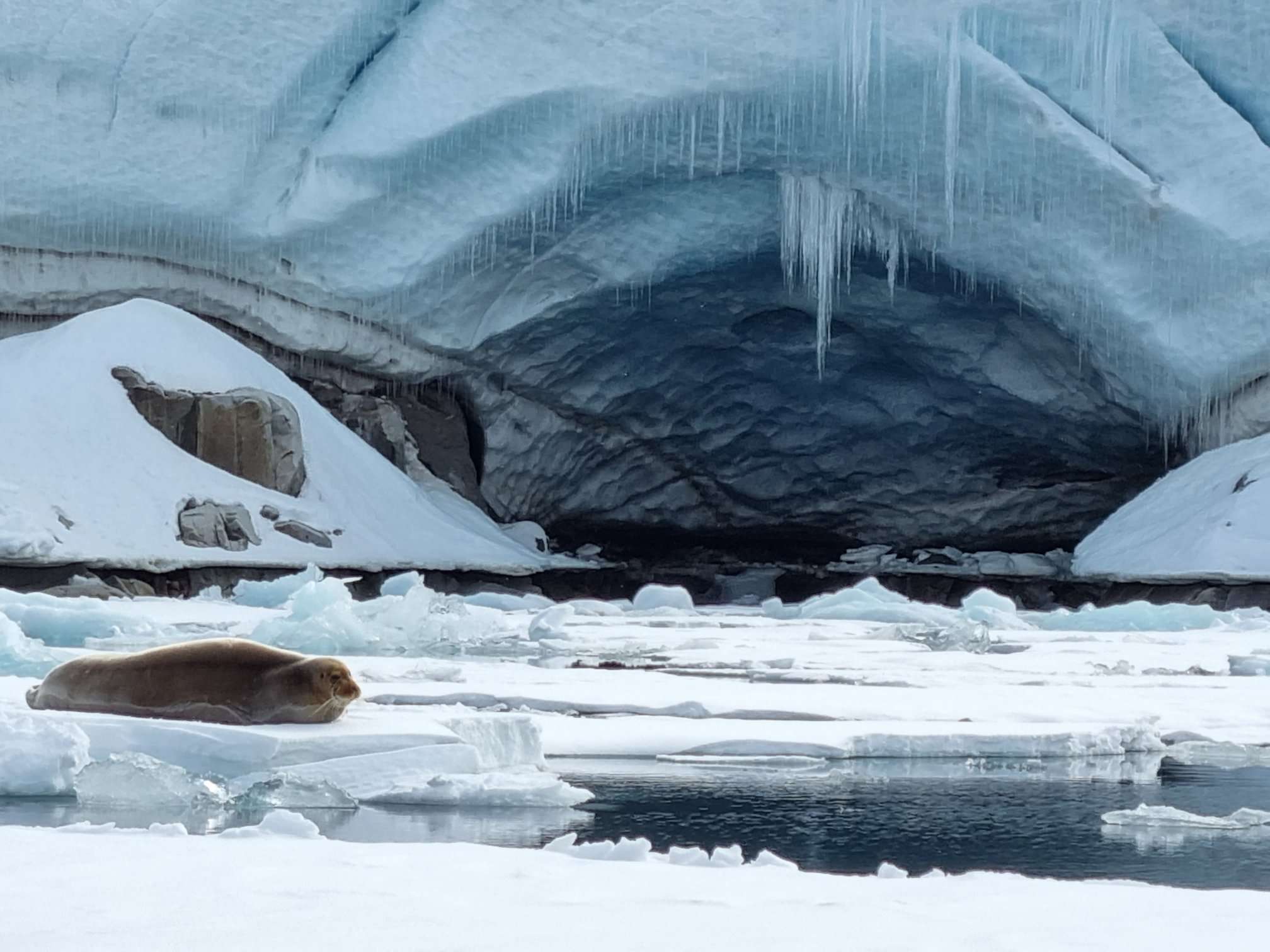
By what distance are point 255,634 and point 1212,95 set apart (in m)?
12.3

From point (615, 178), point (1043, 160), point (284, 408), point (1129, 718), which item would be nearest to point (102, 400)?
point (284, 408)

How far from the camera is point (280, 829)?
3.11 metres

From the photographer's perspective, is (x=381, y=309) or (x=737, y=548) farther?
(x=737, y=548)

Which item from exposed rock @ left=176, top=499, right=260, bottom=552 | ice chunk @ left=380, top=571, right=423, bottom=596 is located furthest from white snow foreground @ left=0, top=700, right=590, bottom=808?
exposed rock @ left=176, top=499, right=260, bottom=552

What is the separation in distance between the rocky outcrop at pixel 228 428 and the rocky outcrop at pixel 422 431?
2647 millimetres

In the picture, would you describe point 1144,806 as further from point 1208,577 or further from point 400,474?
Answer: point 400,474

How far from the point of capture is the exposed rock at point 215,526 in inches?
592

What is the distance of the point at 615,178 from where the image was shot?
17.7m

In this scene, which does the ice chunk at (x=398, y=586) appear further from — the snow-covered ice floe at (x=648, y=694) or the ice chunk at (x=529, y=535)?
the ice chunk at (x=529, y=535)

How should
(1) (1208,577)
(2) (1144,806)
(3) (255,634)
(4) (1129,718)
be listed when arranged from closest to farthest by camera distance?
(2) (1144,806) < (4) (1129,718) < (3) (255,634) < (1) (1208,577)

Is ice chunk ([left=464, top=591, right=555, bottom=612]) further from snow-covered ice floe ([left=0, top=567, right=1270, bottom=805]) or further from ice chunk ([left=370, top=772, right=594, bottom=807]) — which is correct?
ice chunk ([left=370, top=772, right=594, bottom=807])

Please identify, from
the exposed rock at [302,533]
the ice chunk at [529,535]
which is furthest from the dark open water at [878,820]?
the ice chunk at [529,535]

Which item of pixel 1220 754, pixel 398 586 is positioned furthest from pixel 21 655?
pixel 398 586

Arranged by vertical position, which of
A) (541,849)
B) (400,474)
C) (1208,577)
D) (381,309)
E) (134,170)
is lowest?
(541,849)
